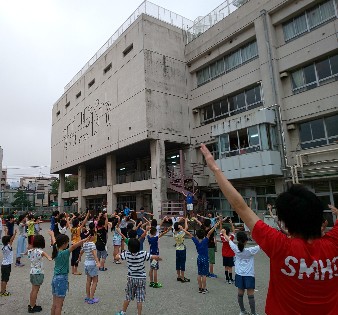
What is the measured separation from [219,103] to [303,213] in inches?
940

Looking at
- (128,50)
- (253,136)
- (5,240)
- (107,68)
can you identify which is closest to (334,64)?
(253,136)

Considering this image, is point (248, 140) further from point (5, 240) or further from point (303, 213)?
point (303, 213)

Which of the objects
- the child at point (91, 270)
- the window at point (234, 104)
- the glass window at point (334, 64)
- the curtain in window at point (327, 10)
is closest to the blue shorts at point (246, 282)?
the child at point (91, 270)

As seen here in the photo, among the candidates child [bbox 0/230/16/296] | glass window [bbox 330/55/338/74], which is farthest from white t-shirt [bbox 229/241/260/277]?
glass window [bbox 330/55/338/74]

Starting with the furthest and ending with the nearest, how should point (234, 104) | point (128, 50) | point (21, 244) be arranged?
point (128, 50), point (234, 104), point (21, 244)

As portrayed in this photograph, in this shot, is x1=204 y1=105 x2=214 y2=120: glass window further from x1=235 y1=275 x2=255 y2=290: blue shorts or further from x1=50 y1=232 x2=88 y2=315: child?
x1=50 y1=232 x2=88 y2=315: child

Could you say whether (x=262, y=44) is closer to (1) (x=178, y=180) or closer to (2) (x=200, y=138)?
(2) (x=200, y=138)

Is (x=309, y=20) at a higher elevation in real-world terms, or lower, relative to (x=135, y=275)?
higher

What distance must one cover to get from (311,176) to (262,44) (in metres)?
10.4

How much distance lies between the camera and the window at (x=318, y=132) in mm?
17172

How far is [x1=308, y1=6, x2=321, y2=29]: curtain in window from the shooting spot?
1825cm

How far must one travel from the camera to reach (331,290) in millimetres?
1837

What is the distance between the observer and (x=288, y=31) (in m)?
20.0

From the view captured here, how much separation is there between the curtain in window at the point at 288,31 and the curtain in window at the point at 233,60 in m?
4.06
